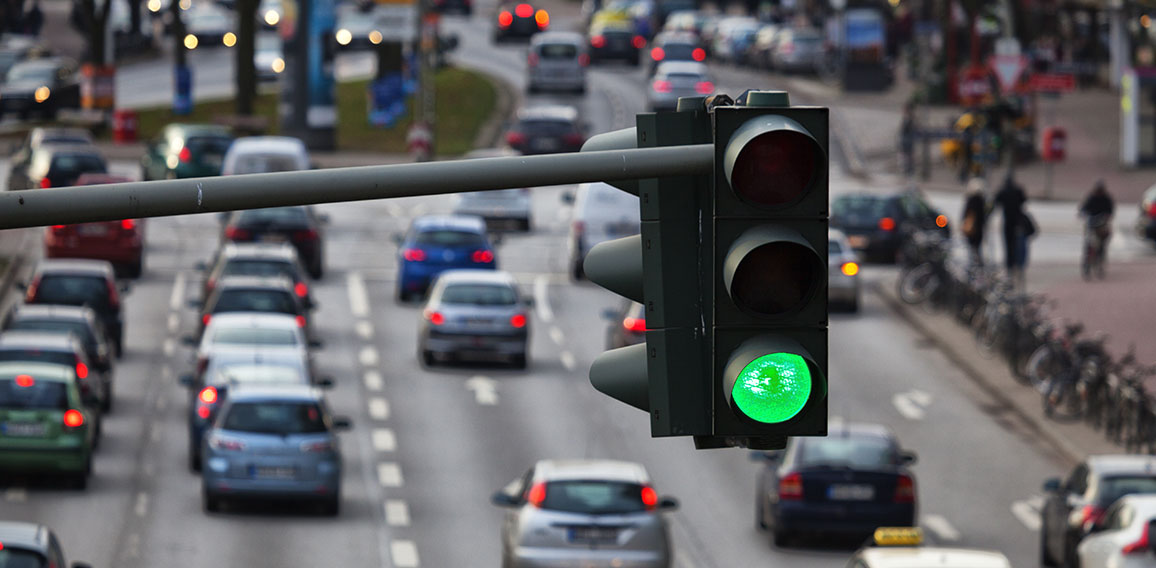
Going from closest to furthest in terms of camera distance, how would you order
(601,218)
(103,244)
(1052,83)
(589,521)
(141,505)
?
(589,521), (141,505), (601,218), (103,244), (1052,83)

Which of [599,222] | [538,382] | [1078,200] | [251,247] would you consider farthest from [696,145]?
[1078,200]

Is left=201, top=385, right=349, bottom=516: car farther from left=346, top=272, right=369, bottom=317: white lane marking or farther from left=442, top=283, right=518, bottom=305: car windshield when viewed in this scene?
left=346, top=272, right=369, bottom=317: white lane marking

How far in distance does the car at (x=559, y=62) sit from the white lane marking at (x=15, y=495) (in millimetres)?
49304

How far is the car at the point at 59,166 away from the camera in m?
47.6

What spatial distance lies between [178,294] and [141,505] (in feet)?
49.9

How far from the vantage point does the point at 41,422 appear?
89.5 ft

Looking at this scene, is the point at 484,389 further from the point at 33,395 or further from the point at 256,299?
the point at 33,395

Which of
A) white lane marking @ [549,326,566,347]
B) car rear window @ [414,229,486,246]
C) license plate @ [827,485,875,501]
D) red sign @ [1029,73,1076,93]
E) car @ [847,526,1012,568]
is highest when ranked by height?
red sign @ [1029,73,1076,93]

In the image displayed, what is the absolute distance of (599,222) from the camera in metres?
42.4

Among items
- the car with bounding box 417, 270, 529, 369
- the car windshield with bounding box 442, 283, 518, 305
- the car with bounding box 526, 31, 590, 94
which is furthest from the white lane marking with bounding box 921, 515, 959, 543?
the car with bounding box 526, 31, 590, 94

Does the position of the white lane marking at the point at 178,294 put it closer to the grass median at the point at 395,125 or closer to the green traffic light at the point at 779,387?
the grass median at the point at 395,125

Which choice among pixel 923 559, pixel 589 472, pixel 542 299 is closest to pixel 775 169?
pixel 923 559

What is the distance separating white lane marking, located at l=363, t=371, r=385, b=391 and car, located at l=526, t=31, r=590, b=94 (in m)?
40.9

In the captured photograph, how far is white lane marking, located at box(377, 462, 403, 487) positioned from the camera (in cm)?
2933
